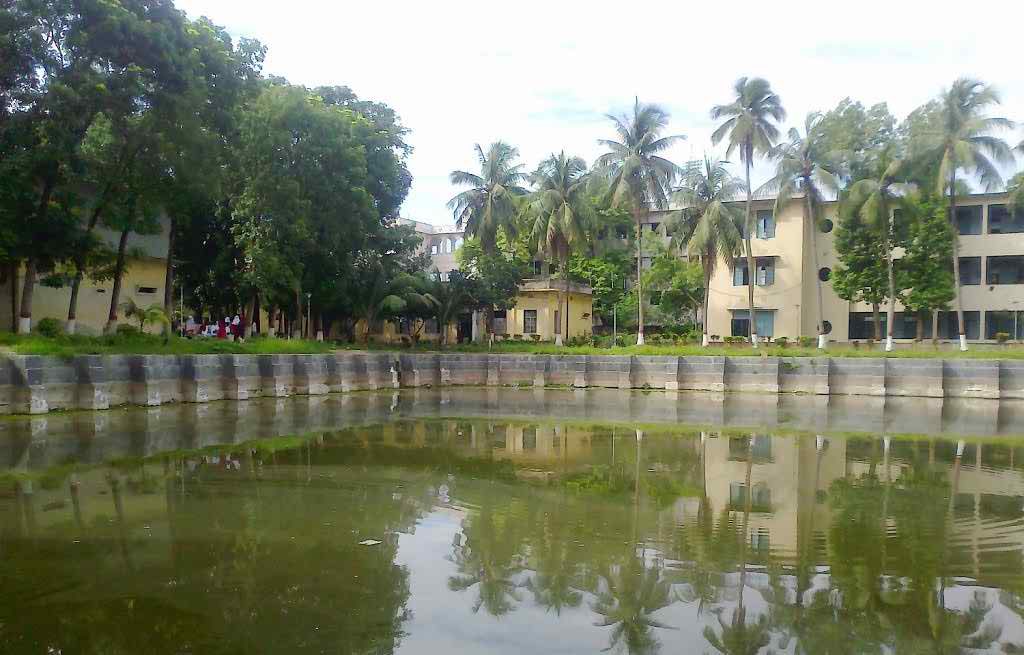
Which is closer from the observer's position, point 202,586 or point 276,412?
point 202,586

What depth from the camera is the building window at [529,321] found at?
53312 millimetres

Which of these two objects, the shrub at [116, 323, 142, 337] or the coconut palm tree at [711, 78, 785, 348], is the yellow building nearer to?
the shrub at [116, 323, 142, 337]

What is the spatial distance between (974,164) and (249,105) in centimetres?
3300

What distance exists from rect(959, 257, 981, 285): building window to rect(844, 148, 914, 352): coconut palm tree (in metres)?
Answer: 8.53

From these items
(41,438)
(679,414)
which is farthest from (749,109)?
(41,438)

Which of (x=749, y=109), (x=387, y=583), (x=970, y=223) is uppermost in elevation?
(x=749, y=109)

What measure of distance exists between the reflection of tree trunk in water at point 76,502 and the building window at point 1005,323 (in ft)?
162

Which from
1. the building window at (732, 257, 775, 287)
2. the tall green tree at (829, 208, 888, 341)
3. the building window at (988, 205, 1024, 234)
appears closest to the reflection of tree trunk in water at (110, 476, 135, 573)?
the tall green tree at (829, 208, 888, 341)

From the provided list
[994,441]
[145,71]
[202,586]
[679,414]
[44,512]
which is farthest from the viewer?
[679,414]

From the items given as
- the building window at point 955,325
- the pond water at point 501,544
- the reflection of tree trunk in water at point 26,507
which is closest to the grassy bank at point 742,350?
the building window at point 955,325

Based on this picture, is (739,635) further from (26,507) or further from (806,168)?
(806,168)

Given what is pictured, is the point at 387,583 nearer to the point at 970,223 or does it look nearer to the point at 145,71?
the point at 145,71

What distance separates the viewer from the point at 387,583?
25.3ft

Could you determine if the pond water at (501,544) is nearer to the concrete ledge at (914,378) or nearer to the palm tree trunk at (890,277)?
the concrete ledge at (914,378)
